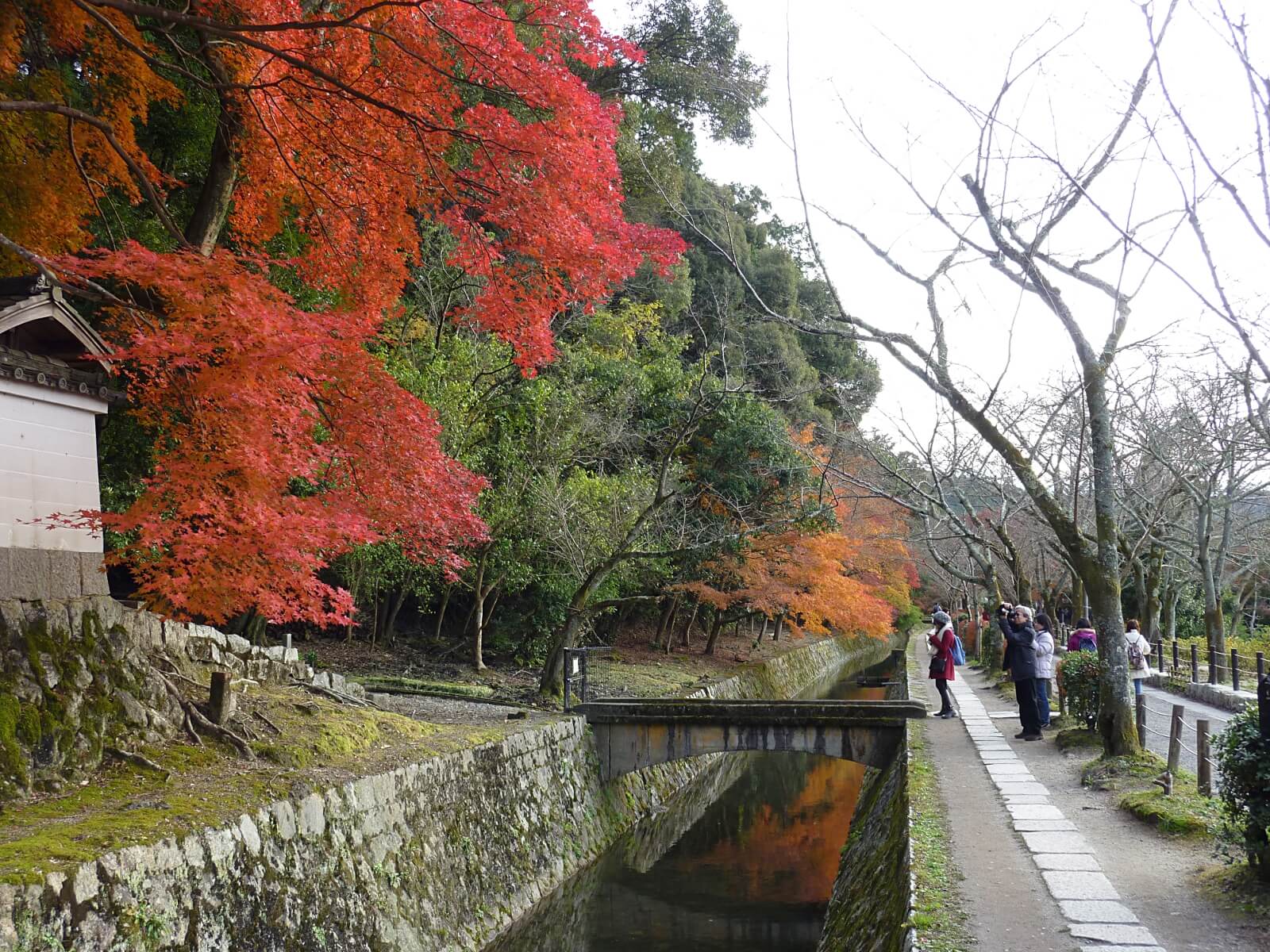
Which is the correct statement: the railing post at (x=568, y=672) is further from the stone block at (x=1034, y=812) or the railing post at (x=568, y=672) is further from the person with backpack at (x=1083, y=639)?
the person with backpack at (x=1083, y=639)

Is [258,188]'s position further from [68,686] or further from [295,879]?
[295,879]

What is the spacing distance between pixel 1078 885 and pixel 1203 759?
363 cm

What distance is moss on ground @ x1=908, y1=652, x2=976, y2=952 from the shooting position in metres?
5.38

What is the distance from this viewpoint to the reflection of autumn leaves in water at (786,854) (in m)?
12.8

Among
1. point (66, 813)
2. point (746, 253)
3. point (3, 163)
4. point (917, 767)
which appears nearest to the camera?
point (66, 813)

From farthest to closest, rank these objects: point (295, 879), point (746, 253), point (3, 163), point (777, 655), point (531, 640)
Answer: point (746, 253) < point (777, 655) < point (531, 640) < point (3, 163) < point (295, 879)

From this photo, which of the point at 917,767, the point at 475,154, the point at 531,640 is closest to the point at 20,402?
the point at 475,154

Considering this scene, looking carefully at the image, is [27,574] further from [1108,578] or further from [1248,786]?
[1108,578]

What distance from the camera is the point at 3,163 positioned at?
9852mm

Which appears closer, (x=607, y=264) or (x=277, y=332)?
(x=277, y=332)

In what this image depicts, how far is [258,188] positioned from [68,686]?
6372 millimetres

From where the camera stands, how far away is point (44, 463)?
26.8ft

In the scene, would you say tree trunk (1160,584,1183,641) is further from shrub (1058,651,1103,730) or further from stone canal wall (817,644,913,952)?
stone canal wall (817,644,913,952)

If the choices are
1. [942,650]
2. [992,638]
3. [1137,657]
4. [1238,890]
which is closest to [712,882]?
[942,650]
